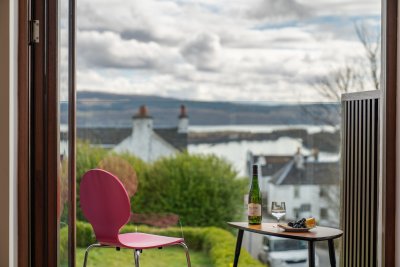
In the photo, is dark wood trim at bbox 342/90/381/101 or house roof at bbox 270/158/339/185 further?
house roof at bbox 270/158/339/185

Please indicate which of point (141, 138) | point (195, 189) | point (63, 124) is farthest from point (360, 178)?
point (63, 124)

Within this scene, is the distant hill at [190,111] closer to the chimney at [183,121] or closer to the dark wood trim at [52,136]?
the chimney at [183,121]

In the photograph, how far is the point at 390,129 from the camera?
312 centimetres

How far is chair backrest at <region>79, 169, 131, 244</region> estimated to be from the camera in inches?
142

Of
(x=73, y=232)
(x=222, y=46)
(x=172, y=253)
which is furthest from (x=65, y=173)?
(x=222, y=46)

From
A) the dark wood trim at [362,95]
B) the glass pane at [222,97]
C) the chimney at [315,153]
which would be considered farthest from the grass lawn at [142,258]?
the dark wood trim at [362,95]

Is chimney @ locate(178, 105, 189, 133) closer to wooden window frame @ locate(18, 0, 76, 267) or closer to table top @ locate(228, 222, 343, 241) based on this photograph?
table top @ locate(228, 222, 343, 241)

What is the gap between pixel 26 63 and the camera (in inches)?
111

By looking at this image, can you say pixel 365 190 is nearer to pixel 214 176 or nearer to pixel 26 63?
pixel 214 176

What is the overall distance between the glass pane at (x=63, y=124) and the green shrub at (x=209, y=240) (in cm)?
191

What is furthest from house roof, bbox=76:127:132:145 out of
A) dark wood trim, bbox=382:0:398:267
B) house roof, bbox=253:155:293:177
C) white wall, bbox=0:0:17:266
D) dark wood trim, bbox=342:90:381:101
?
dark wood trim, bbox=382:0:398:267

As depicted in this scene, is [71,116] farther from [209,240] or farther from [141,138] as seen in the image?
[209,240]

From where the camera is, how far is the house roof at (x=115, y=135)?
5.09m

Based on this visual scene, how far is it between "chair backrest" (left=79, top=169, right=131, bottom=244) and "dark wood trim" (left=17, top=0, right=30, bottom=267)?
81cm
